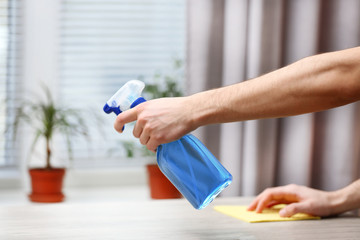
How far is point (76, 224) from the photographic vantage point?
3.50ft

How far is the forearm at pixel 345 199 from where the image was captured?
123 centimetres

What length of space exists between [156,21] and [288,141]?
0.78 metres

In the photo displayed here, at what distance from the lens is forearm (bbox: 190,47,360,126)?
92 centimetres

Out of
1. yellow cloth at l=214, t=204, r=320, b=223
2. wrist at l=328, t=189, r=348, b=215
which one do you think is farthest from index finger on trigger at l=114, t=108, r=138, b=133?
wrist at l=328, t=189, r=348, b=215

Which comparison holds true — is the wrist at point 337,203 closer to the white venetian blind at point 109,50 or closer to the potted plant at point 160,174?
the potted plant at point 160,174

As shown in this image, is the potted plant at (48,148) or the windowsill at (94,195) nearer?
the potted plant at (48,148)

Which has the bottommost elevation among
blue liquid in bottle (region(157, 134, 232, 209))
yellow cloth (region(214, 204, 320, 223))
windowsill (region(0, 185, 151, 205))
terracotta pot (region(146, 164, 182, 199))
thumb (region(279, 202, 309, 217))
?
windowsill (region(0, 185, 151, 205))

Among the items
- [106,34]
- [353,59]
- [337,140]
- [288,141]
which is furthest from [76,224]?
[106,34]

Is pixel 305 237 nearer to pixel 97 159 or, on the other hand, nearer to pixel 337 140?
pixel 337 140

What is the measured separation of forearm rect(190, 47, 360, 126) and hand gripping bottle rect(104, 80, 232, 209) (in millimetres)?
57

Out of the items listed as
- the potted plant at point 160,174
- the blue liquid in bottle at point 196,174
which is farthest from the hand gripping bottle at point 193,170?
the potted plant at point 160,174

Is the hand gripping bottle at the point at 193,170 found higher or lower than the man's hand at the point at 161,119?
lower

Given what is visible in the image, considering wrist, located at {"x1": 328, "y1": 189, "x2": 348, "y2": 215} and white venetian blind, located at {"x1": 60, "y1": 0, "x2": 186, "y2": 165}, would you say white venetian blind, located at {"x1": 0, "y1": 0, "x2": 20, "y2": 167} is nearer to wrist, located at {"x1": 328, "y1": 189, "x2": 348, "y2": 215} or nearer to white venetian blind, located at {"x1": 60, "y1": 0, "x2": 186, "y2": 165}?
white venetian blind, located at {"x1": 60, "y1": 0, "x2": 186, "y2": 165}

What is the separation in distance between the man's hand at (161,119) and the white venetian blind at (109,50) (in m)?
1.18
